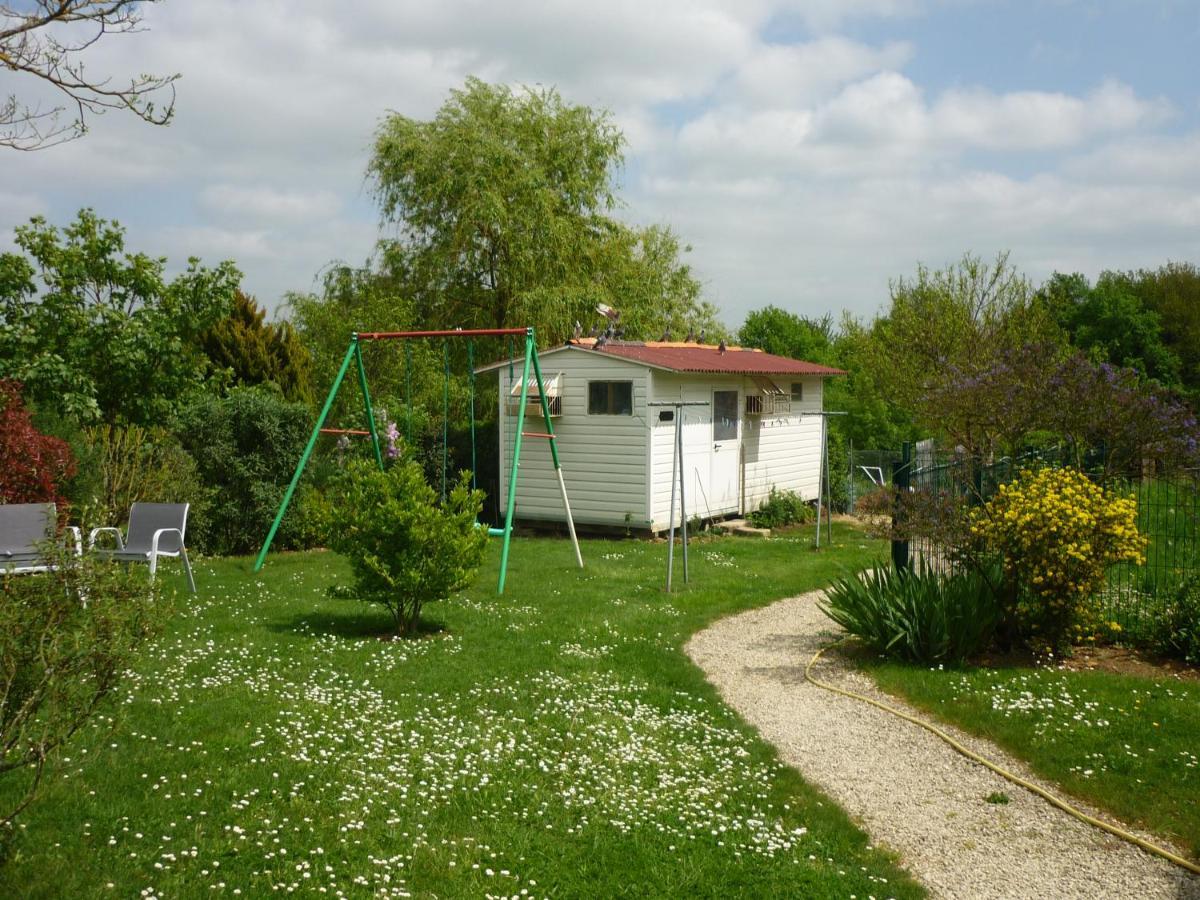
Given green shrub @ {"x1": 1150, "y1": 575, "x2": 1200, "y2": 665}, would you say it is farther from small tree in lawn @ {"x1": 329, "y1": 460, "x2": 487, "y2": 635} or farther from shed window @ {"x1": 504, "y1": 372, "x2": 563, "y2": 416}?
shed window @ {"x1": 504, "y1": 372, "x2": 563, "y2": 416}

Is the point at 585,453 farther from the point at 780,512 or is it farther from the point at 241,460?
the point at 241,460

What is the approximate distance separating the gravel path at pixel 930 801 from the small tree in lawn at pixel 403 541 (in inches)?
90.6

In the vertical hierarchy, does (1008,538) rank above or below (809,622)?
above

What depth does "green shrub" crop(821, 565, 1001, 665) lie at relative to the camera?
841cm

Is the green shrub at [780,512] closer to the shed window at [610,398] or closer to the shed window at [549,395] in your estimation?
the shed window at [610,398]

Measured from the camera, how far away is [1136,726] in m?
6.62

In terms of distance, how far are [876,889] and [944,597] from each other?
4.37 m

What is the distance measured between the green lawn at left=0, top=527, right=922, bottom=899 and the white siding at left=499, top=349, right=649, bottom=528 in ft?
26.5

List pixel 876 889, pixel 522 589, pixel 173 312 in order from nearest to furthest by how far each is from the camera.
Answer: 1. pixel 876 889
2. pixel 522 589
3. pixel 173 312

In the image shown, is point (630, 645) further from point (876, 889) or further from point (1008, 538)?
point (876, 889)

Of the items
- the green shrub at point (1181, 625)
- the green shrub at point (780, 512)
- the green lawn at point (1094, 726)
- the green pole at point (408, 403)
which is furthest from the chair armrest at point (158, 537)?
the green shrub at point (780, 512)

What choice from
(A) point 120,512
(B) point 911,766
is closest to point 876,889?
(B) point 911,766

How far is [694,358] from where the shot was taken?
18.8 m

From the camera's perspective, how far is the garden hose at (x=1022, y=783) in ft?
16.5
